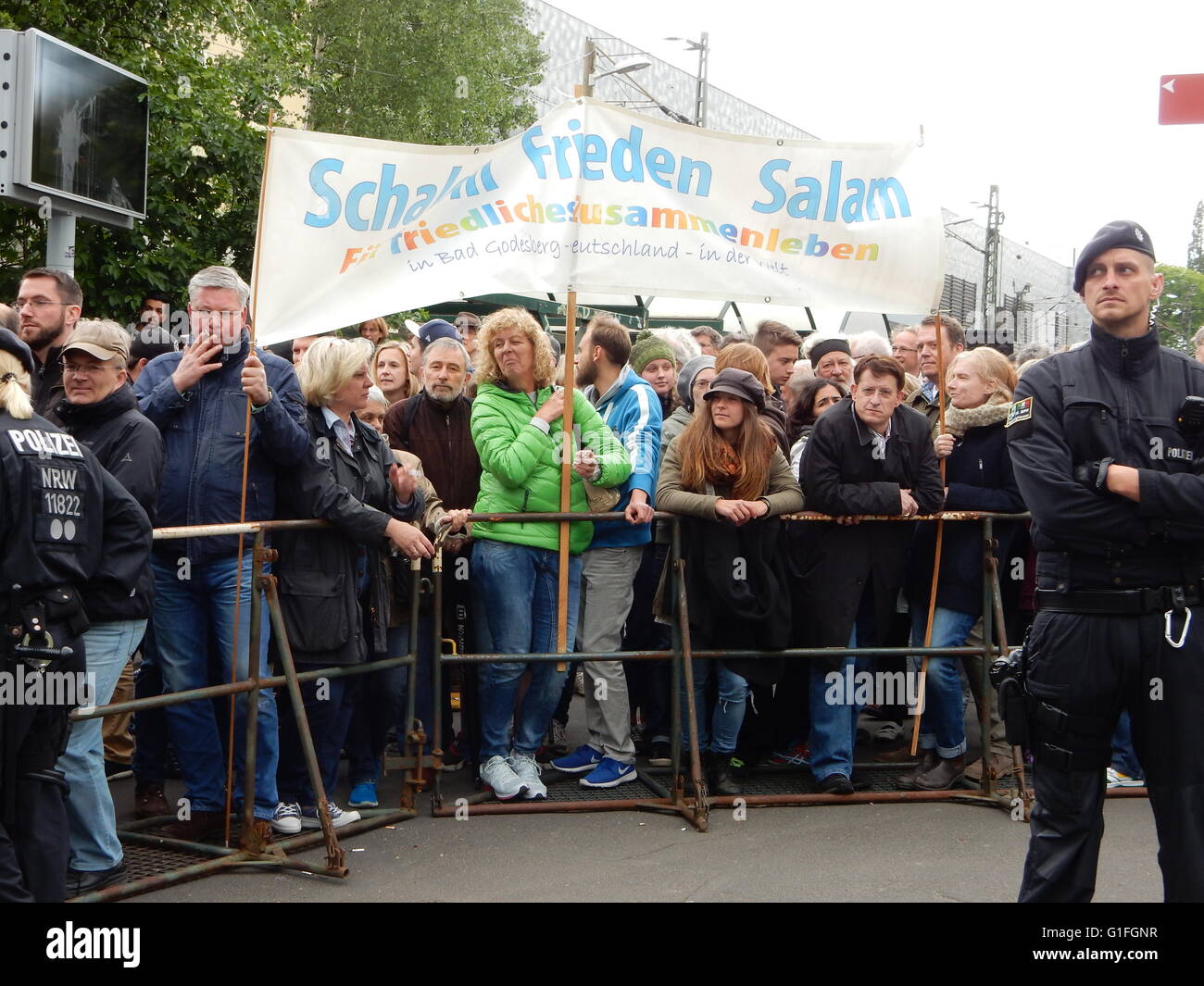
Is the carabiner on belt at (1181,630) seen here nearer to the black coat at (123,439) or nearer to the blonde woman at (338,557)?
the blonde woman at (338,557)

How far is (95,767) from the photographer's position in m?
4.65

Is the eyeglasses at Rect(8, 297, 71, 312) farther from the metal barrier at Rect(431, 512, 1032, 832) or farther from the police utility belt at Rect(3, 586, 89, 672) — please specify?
the police utility belt at Rect(3, 586, 89, 672)

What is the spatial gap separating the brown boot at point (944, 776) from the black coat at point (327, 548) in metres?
2.64

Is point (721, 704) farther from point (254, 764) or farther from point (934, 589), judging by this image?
point (254, 764)

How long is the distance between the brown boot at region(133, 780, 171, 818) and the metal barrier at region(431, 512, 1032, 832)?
1.15 meters

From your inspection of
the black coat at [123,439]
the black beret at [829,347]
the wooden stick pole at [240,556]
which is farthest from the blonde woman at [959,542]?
the black coat at [123,439]

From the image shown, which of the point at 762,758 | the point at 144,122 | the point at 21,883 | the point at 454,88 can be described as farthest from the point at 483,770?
the point at 454,88

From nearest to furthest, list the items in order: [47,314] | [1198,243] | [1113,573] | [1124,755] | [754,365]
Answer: [1113,573], [47,314], [1124,755], [754,365], [1198,243]

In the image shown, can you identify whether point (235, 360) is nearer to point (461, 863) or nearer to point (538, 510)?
point (538, 510)

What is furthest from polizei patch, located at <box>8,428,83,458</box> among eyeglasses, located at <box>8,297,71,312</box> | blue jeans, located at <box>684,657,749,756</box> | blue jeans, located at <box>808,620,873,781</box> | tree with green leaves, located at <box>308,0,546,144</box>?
tree with green leaves, located at <box>308,0,546,144</box>

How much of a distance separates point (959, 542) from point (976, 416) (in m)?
0.64

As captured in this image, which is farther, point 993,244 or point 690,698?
point 993,244

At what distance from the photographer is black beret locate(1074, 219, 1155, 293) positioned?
4.04 metres

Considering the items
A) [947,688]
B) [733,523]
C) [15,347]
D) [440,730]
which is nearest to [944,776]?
[947,688]
